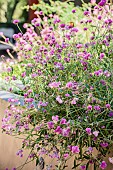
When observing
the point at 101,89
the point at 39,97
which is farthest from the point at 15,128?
the point at 101,89

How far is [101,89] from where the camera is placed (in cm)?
223

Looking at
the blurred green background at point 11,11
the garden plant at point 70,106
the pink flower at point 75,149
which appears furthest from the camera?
the blurred green background at point 11,11

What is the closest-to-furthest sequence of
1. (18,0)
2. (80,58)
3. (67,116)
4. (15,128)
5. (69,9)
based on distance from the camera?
(67,116) < (15,128) < (80,58) < (69,9) < (18,0)

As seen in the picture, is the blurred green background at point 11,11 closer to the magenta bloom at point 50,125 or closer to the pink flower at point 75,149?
the magenta bloom at point 50,125

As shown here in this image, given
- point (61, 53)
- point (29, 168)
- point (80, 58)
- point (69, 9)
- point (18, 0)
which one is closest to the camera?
point (80, 58)

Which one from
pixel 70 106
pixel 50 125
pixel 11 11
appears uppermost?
pixel 11 11

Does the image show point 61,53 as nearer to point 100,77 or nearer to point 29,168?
point 100,77

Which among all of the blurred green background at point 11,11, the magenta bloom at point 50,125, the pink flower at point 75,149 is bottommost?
the pink flower at point 75,149

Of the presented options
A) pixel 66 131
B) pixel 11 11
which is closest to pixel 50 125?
pixel 66 131

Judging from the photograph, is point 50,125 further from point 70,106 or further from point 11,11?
point 11,11

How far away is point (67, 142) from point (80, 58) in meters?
0.57

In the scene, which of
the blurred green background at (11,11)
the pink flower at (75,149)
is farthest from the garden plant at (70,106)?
the blurred green background at (11,11)

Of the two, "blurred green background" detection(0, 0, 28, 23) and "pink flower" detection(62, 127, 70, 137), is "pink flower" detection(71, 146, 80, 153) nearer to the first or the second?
"pink flower" detection(62, 127, 70, 137)

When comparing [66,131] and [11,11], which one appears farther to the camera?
[11,11]
